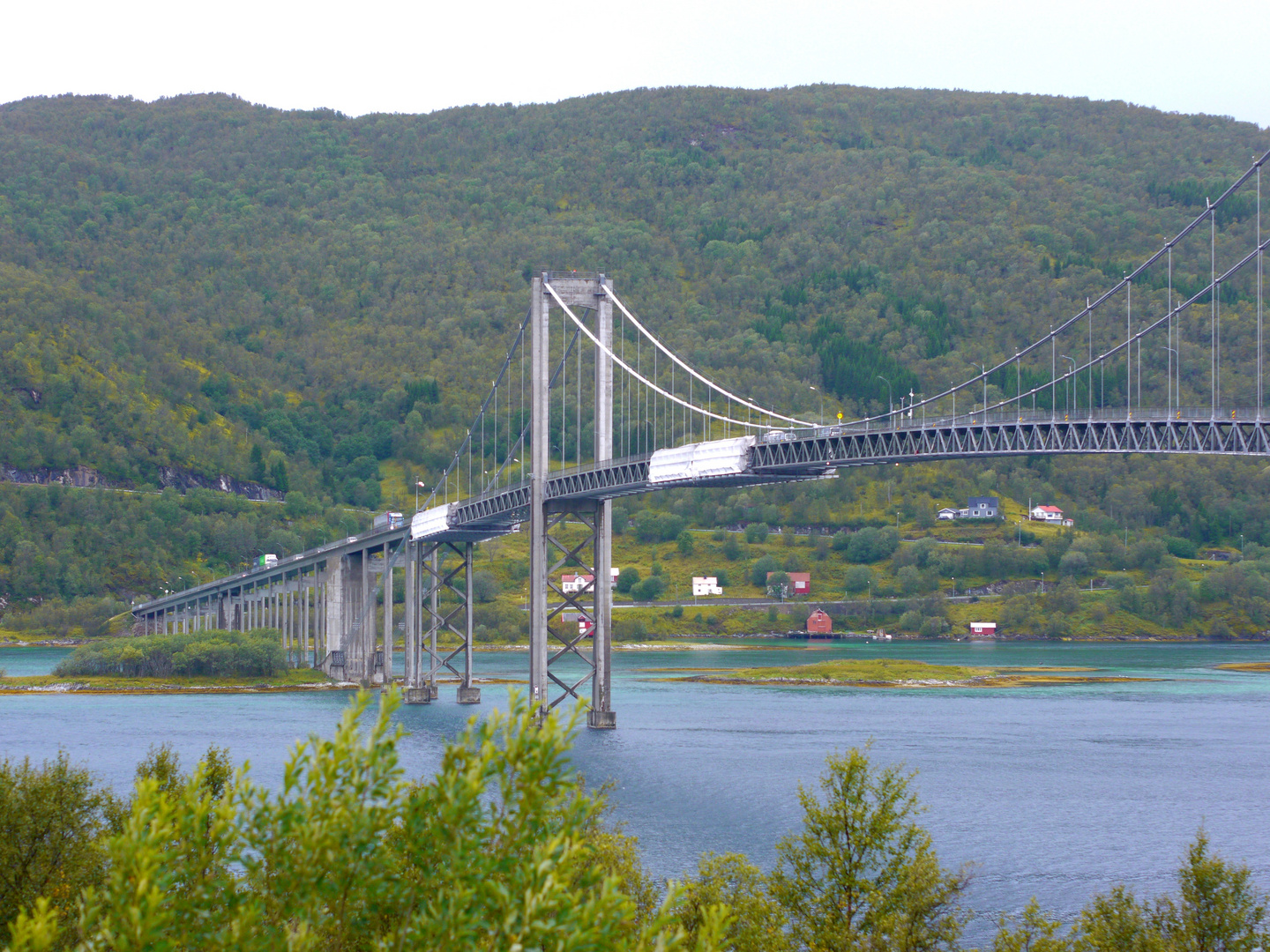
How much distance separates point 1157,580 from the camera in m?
146

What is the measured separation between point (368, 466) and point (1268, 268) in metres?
105

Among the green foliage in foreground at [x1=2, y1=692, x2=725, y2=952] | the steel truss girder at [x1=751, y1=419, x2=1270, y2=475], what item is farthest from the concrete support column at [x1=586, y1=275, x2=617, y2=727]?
the green foliage in foreground at [x1=2, y1=692, x2=725, y2=952]

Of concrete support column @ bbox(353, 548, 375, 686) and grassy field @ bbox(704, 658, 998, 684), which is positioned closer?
concrete support column @ bbox(353, 548, 375, 686)

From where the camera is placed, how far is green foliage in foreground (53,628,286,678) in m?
95.1

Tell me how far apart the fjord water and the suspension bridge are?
504 cm

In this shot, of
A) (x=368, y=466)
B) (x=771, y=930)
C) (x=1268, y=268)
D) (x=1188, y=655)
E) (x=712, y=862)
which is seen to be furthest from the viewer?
(x=368, y=466)

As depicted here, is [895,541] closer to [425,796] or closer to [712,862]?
[712,862]

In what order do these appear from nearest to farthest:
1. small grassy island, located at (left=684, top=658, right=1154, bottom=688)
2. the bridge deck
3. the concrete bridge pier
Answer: the bridge deck
the concrete bridge pier
small grassy island, located at (left=684, top=658, right=1154, bottom=688)

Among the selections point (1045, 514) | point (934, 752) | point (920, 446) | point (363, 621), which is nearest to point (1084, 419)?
point (920, 446)

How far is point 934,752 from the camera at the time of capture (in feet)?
196

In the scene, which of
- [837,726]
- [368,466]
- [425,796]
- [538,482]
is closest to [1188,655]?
[837,726]

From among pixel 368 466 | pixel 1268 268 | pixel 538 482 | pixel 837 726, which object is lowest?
pixel 837 726

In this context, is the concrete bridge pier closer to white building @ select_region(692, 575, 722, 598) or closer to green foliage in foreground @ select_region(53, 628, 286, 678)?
green foliage in foreground @ select_region(53, 628, 286, 678)

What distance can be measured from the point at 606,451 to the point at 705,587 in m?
94.5
